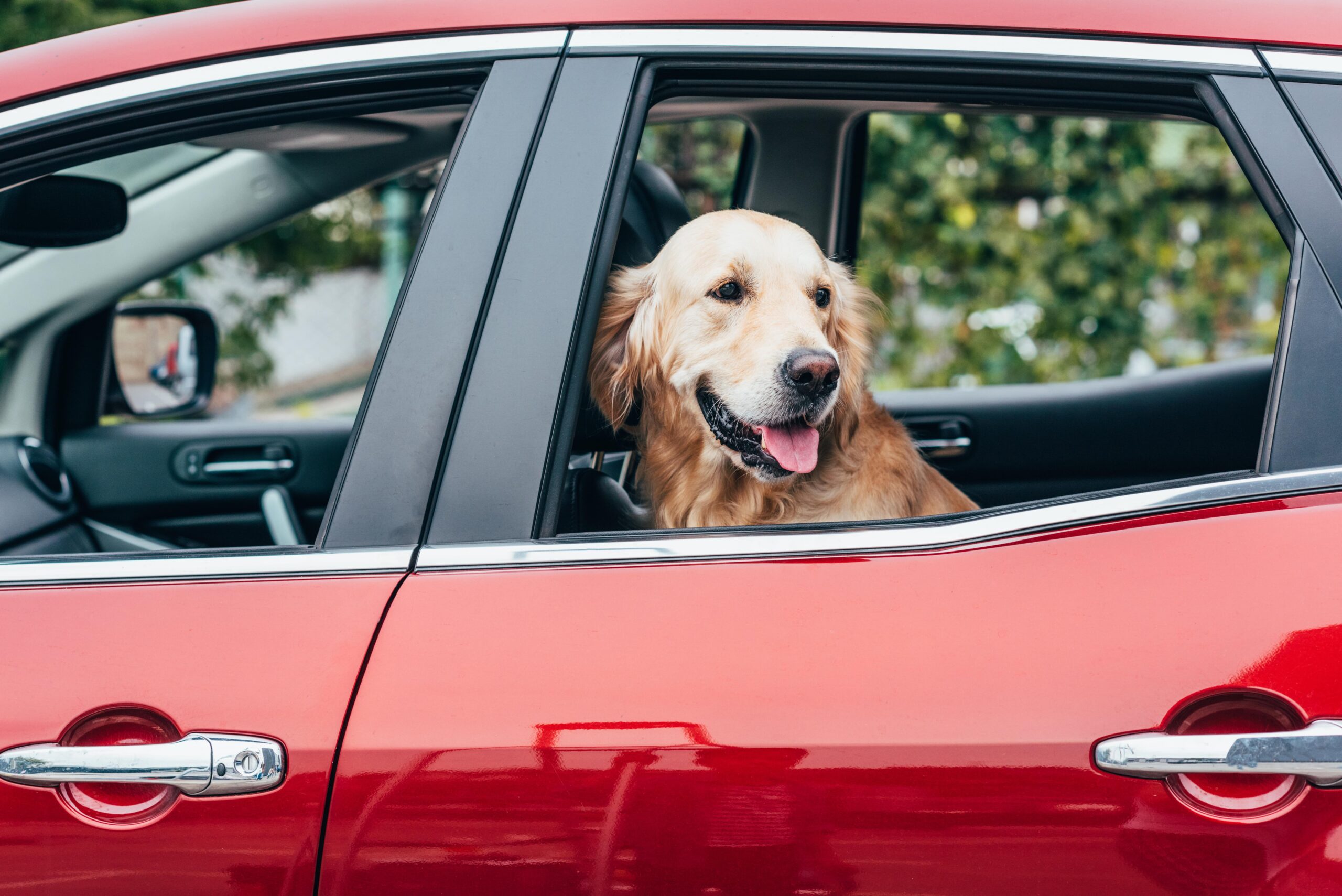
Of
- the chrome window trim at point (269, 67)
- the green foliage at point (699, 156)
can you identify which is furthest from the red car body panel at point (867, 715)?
the green foliage at point (699, 156)

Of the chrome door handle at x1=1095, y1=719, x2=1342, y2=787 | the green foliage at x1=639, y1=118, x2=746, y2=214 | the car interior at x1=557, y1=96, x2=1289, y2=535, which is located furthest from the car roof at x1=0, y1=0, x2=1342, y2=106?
the green foliage at x1=639, y1=118, x2=746, y2=214

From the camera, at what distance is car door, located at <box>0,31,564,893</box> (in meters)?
1.01

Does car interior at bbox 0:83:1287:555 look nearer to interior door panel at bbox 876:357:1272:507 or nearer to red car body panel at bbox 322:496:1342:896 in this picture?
interior door panel at bbox 876:357:1272:507

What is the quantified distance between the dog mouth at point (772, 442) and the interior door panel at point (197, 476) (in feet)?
3.73

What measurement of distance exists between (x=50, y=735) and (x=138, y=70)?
74cm

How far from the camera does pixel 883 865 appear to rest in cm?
97

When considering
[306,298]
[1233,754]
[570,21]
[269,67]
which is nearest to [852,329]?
[570,21]

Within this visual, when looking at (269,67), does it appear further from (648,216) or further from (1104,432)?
(1104,432)

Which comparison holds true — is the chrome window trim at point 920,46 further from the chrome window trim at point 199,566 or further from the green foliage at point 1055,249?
the green foliage at point 1055,249

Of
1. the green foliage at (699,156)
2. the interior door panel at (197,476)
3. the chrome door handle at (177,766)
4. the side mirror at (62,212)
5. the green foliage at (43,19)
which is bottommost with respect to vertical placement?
the chrome door handle at (177,766)

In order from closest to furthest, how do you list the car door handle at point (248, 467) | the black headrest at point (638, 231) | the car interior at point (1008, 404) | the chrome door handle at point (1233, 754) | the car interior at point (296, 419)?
the chrome door handle at point (1233, 754) → the black headrest at point (638, 231) → the car interior at point (296, 419) → the car interior at point (1008, 404) → the car door handle at point (248, 467)

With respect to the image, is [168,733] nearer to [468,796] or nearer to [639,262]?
[468,796]

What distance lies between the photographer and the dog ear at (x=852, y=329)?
2105 millimetres

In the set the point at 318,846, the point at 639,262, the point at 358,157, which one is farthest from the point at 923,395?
the point at 318,846
